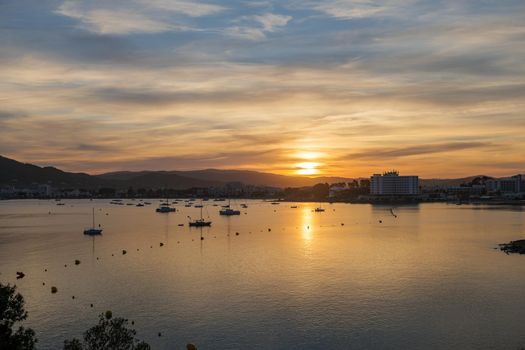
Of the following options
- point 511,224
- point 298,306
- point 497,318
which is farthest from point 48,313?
point 511,224

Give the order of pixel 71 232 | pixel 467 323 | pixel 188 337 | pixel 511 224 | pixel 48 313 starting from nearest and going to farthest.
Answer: pixel 188 337, pixel 467 323, pixel 48 313, pixel 71 232, pixel 511 224

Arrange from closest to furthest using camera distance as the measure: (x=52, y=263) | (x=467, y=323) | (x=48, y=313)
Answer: (x=467, y=323) → (x=48, y=313) → (x=52, y=263)

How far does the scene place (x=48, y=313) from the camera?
38531mm

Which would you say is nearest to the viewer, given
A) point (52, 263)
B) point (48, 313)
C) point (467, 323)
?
point (467, 323)

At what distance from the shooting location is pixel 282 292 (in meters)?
45.1

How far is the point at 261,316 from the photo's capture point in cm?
3734

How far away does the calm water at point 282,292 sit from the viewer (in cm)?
3316

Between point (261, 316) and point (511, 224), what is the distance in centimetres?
10302

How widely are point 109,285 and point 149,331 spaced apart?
16738 millimetres

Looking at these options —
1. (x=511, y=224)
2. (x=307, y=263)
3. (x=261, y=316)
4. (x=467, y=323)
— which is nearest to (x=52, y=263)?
(x=307, y=263)

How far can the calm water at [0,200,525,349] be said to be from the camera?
33.2m

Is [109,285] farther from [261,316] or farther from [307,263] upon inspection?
[307,263]

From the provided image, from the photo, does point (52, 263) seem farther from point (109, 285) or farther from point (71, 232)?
point (71, 232)

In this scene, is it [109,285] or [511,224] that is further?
[511,224]
